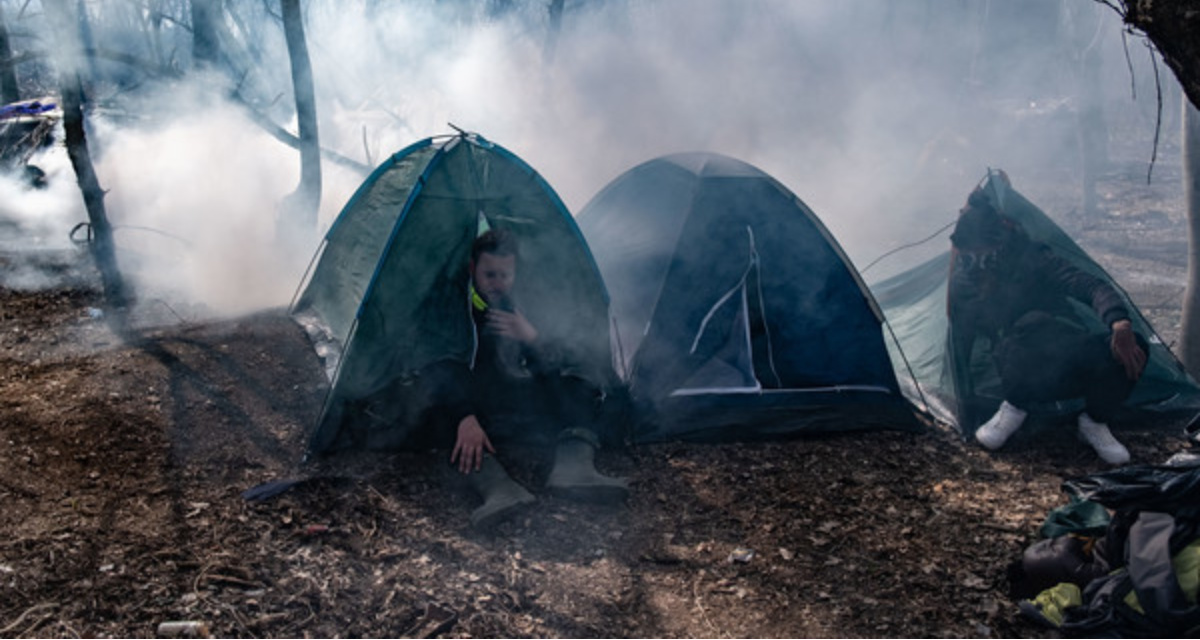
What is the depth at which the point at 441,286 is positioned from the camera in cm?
497

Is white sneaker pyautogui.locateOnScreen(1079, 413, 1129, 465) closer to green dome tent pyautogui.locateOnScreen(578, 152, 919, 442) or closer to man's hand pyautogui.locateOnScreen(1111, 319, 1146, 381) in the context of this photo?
man's hand pyautogui.locateOnScreen(1111, 319, 1146, 381)

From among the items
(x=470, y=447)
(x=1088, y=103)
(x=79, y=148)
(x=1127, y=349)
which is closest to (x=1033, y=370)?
(x=1127, y=349)

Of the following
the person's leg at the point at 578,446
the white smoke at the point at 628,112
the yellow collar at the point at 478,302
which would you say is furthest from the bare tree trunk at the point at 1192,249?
the yellow collar at the point at 478,302

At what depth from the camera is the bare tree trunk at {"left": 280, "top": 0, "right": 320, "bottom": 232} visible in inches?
336

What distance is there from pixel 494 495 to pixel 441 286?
60.1 inches

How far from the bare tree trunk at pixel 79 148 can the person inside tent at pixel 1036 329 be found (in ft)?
23.5

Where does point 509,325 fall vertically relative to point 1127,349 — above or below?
above

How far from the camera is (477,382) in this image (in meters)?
4.70

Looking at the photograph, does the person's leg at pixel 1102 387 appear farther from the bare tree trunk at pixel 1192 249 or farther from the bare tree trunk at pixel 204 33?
the bare tree trunk at pixel 204 33

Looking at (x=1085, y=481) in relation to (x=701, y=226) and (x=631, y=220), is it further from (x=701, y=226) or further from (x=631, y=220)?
(x=631, y=220)

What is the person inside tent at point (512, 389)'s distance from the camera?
446 centimetres

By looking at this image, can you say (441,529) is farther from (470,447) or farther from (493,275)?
(493,275)

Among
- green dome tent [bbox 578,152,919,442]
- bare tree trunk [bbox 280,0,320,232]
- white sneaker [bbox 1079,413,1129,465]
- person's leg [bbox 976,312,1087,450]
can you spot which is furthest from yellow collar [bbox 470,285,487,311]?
bare tree trunk [bbox 280,0,320,232]

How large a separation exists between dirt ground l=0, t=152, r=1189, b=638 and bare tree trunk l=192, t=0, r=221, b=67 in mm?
6442
